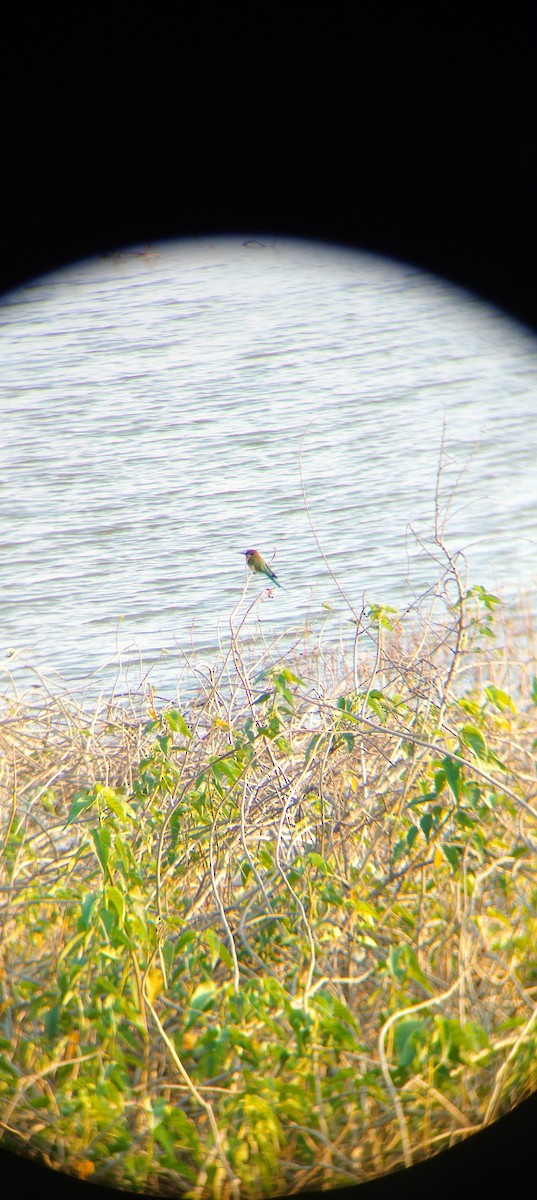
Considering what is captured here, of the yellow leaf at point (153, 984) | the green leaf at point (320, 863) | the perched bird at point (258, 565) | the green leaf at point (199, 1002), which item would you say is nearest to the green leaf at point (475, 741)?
the green leaf at point (320, 863)

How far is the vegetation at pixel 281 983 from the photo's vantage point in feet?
4.76

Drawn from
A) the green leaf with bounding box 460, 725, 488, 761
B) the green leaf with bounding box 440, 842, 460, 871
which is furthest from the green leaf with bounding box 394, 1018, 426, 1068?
the green leaf with bounding box 460, 725, 488, 761

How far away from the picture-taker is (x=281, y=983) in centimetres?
166

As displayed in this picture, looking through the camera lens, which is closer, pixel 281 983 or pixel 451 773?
pixel 451 773

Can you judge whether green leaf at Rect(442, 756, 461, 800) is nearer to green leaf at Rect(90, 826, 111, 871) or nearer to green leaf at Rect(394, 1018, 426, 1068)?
green leaf at Rect(394, 1018, 426, 1068)

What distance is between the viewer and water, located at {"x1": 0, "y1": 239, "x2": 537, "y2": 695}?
3348mm

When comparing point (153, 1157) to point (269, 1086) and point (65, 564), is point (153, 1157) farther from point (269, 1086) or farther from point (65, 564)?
point (65, 564)

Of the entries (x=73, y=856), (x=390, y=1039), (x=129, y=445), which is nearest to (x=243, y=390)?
(x=129, y=445)

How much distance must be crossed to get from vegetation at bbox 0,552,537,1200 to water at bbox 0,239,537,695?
1.54 metres

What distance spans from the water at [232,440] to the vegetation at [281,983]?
1544 millimetres

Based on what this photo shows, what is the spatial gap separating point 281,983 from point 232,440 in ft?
7.87

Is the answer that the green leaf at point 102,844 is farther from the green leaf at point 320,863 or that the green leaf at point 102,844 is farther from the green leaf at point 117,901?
the green leaf at point 320,863

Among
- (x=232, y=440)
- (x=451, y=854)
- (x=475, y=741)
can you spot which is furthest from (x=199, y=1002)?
(x=232, y=440)

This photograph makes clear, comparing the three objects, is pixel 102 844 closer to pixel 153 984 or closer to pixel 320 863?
pixel 153 984
